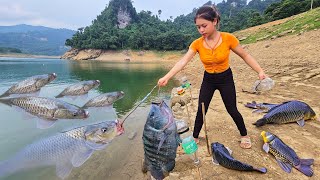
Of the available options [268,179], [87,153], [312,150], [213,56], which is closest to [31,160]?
[87,153]

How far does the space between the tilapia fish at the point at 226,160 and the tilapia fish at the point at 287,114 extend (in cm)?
195

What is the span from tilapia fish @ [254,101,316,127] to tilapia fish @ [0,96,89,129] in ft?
14.6

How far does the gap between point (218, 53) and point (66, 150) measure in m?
3.31

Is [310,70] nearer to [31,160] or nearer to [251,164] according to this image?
[251,164]

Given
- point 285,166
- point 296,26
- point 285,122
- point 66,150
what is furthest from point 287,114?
point 296,26

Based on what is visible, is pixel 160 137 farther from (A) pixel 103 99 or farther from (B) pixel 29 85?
(A) pixel 103 99

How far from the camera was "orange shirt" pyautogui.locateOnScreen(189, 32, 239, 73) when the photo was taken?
381 cm

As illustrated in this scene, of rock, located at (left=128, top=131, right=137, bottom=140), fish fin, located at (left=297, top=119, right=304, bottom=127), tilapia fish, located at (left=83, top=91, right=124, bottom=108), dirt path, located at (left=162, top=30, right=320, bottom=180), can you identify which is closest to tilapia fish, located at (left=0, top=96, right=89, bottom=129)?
rock, located at (left=128, top=131, right=137, bottom=140)

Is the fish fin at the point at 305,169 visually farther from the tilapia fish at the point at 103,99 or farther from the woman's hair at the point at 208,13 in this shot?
the tilapia fish at the point at 103,99

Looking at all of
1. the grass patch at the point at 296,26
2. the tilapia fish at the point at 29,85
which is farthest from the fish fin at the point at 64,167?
the grass patch at the point at 296,26

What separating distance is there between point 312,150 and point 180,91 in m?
6.31

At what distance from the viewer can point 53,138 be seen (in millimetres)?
4910

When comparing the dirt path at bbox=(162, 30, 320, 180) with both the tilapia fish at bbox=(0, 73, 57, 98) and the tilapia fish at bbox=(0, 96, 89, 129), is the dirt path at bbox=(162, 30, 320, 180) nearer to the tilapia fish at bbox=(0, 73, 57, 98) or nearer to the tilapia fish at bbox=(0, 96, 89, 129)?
the tilapia fish at bbox=(0, 96, 89, 129)

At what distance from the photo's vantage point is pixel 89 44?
88.6 meters
